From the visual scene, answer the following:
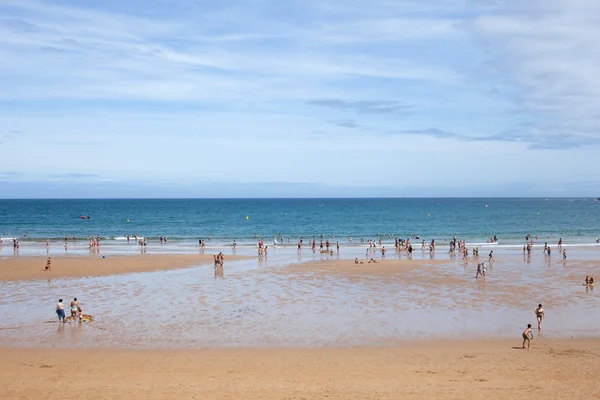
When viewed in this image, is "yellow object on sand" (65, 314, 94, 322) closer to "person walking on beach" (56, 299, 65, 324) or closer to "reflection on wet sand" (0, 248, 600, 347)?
"person walking on beach" (56, 299, 65, 324)

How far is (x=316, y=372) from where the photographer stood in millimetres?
16500

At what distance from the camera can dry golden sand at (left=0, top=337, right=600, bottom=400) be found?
14.5 meters

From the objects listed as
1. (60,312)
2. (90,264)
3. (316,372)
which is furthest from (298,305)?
(90,264)

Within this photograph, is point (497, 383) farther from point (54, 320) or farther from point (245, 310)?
point (54, 320)

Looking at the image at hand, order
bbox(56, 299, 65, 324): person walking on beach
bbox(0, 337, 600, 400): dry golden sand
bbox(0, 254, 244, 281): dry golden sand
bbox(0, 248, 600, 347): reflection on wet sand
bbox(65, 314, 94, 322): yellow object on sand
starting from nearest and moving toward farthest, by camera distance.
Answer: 1. bbox(0, 337, 600, 400): dry golden sand
2. bbox(0, 248, 600, 347): reflection on wet sand
3. bbox(56, 299, 65, 324): person walking on beach
4. bbox(65, 314, 94, 322): yellow object on sand
5. bbox(0, 254, 244, 281): dry golden sand

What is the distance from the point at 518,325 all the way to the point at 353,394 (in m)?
11.3

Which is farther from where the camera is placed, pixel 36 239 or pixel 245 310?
pixel 36 239

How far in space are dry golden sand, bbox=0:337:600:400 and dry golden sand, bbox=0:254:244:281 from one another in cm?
1856

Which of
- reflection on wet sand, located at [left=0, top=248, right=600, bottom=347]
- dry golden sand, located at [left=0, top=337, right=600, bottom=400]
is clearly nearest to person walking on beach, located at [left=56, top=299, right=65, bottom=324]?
reflection on wet sand, located at [left=0, top=248, right=600, bottom=347]

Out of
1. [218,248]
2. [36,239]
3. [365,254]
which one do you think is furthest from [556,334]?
[36,239]

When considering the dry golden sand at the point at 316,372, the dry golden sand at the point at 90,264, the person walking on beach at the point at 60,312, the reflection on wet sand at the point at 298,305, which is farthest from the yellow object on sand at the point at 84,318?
the dry golden sand at the point at 90,264

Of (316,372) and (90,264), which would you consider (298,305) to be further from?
(90,264)

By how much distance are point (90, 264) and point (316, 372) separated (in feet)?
98.8

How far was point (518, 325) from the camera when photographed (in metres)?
22.5
